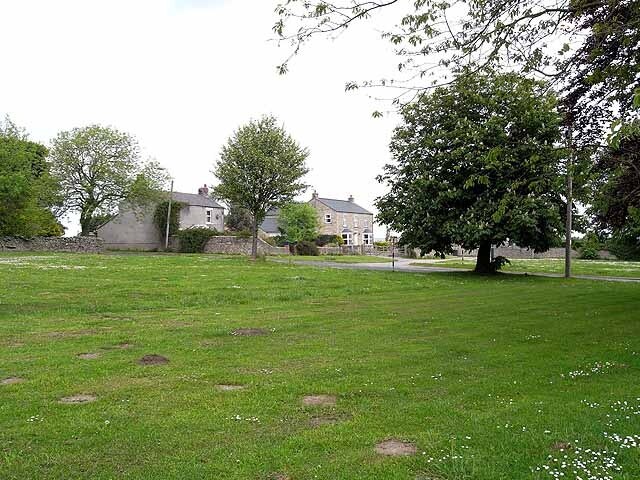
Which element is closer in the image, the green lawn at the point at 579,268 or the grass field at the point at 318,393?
the grass field at the point at 318,393

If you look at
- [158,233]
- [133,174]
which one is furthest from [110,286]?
[158,233]

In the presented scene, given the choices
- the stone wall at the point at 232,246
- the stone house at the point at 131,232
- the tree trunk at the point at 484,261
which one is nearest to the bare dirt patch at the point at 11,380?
the tree trunk at the point at 484,261

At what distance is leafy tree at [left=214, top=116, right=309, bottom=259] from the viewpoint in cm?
4391

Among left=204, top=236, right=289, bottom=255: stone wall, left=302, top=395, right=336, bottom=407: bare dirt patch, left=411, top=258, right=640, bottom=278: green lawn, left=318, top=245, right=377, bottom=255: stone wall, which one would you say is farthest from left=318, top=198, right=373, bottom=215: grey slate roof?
left=302, top=395, right=336, bottom=407: bare dirt patch

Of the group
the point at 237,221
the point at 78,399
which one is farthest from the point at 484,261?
the point at 237,221

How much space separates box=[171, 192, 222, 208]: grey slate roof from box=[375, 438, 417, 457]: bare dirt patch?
68.9 metres

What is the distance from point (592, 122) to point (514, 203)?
45.0ft

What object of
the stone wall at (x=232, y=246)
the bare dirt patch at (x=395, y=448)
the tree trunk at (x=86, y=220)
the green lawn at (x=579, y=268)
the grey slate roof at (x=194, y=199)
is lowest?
the bare dirt patch at (x=395, y=448)

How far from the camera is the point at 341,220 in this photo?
298ft

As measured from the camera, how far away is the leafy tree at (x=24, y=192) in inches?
1713

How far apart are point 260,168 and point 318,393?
3824 centimetres

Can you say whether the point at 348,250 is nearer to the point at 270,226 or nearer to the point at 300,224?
the point at 300,224

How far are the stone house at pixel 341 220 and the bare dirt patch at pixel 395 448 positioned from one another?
269 feet

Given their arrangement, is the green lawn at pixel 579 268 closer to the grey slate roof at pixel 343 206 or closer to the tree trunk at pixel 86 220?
the tree trunk at pixel 86 220
